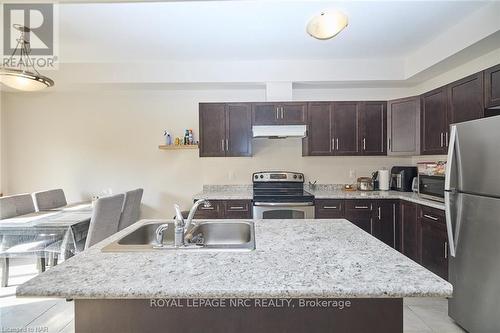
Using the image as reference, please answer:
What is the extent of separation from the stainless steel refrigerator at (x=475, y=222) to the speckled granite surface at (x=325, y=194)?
1.51 ft

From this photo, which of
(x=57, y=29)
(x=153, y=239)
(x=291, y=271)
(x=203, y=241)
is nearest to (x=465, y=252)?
(x=291, y=271)

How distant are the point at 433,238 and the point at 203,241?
230cm

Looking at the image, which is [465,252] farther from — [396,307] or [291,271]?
[291,271]

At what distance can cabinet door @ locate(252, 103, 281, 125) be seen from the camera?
3488mm

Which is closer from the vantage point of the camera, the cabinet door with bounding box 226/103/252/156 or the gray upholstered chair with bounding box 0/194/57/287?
the gray upholstered chair with bounding box 0/194/57/287

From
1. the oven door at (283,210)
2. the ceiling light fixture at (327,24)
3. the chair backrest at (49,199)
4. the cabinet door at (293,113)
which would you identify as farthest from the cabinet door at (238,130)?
the chair backrest at (49,199)

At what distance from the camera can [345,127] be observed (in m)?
3.49

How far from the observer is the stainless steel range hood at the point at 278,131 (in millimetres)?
3383

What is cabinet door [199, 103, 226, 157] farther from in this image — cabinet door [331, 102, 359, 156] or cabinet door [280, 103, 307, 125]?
cabinet door [331, 102, 359, 156]

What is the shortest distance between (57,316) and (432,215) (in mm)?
3634

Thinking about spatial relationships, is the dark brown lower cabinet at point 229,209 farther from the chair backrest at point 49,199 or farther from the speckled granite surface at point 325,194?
the chair backrest at point 49,199

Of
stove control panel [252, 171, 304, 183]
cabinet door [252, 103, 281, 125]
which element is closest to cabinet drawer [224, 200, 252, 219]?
stove control panel [252, 171, 304, 183]

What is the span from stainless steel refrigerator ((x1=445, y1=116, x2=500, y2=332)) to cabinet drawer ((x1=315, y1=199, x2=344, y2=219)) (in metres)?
1.22

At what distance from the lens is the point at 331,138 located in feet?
11.5
